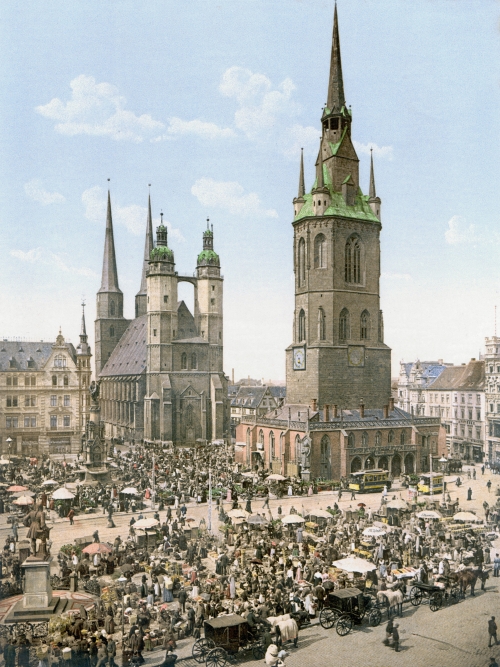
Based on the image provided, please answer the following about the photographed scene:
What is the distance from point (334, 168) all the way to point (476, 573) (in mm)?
53277

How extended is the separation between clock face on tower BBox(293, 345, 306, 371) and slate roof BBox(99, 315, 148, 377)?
92.8 ft

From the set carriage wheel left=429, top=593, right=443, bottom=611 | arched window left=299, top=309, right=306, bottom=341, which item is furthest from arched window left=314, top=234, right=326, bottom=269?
carriage wheel left=429, top=593, right=443, bottom=611

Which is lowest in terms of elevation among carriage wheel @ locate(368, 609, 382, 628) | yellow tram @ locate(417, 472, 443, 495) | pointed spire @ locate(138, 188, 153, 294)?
yellow tram @ locate(417, 472, 443, 495)

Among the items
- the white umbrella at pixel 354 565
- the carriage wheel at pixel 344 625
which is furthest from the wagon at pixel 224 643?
the white umbrella at pixel 354 565

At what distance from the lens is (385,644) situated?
21484 millimetres

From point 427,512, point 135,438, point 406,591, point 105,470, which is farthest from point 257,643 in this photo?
point 135,438

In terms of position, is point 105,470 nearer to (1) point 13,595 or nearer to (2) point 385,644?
(1) point 13,595

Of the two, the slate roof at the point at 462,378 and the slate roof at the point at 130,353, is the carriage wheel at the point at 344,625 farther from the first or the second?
the slate roof at the point at 130,353

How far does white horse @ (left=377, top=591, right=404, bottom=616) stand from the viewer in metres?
24.2

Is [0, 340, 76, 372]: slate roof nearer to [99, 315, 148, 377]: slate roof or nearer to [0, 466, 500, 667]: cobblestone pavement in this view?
[99, 315, 148, 377]: slate roof

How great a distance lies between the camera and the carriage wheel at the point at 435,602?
2494 centimetres

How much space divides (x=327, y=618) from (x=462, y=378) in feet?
209

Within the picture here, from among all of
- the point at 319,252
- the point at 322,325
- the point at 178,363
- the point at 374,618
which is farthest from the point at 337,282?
the point at 374,618

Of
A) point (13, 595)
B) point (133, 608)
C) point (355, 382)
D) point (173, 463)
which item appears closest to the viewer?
point (133, 608)
